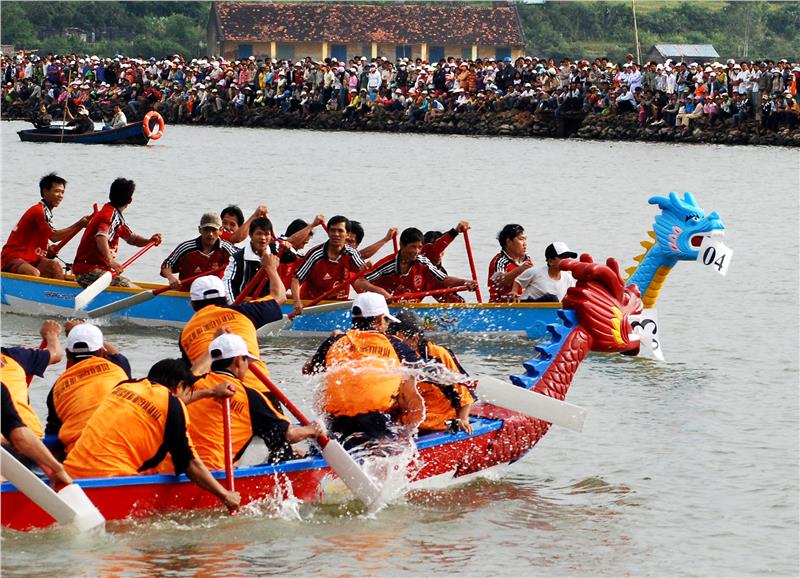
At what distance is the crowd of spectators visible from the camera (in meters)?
39.7

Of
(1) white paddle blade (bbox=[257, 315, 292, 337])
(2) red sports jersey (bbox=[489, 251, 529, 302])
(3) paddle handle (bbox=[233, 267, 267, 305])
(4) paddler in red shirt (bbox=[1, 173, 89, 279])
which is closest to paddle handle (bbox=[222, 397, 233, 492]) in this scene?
(3) paddle handle (bbox=[233, 267, 267, 305])

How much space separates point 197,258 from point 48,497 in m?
6.99

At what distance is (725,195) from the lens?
30203 millimetres

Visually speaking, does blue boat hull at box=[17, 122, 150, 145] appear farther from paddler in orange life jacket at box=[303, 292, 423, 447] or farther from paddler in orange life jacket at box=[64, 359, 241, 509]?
paddler in orange life jacket at box=[64, 359, 241, 509]

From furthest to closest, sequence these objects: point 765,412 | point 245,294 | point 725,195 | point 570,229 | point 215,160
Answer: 1. point 215,160
2. point 725,195
3. point 570,229
4. point 245,294
5. point 765,412

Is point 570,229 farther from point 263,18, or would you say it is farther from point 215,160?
point 263,18

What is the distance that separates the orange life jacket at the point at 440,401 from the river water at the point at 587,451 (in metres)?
0.46

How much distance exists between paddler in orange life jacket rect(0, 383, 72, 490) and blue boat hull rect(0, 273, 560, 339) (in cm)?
653

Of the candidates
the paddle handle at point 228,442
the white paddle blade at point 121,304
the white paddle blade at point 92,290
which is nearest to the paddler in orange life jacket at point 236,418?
the paddle handle at point 228,442

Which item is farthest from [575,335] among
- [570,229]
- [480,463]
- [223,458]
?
[570,229]

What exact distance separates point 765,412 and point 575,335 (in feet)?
10.4

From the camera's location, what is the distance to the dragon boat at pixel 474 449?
859cm

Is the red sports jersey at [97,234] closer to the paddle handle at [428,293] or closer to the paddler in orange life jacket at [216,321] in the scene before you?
the paddle handle at [428,293]

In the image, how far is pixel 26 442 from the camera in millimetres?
8367
